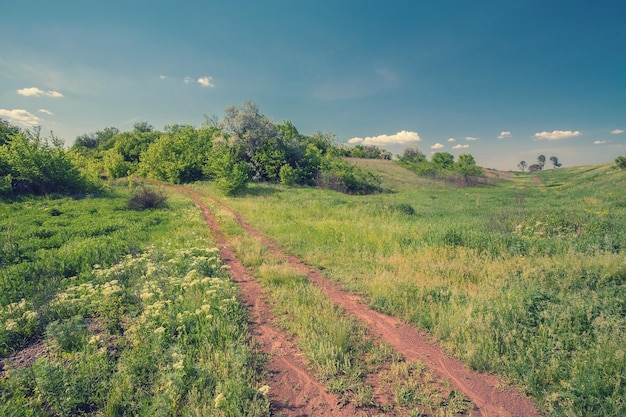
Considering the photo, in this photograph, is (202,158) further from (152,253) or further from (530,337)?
(530,337)

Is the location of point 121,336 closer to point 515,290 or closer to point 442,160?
point 515,290

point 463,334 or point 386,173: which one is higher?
point 386,173

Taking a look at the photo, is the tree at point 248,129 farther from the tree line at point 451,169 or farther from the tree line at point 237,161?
the tree line at point 451,169

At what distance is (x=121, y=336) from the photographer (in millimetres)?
5641

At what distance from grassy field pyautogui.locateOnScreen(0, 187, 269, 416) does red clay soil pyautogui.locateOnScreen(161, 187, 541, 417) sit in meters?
0.38

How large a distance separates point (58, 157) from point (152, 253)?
72.4 ft

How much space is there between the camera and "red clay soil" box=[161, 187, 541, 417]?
165 inches

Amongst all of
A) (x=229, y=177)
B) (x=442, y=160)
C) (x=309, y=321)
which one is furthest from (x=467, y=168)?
(x=309, y=321)

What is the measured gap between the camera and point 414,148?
10706 cm

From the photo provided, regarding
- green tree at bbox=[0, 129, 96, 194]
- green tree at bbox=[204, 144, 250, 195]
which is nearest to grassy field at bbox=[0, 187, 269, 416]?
green tree at bbox=[0, 129, 96, 194]

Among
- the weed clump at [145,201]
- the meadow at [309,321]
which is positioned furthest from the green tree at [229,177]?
the meadow at [309,321]

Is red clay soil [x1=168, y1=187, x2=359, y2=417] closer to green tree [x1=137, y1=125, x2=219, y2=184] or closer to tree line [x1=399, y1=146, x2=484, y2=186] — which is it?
green tree [x1=137, y1=125, x2=219, y2=184]

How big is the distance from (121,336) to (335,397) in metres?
4.24

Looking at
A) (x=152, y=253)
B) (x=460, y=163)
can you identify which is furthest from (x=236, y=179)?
(x=460, y=163)
